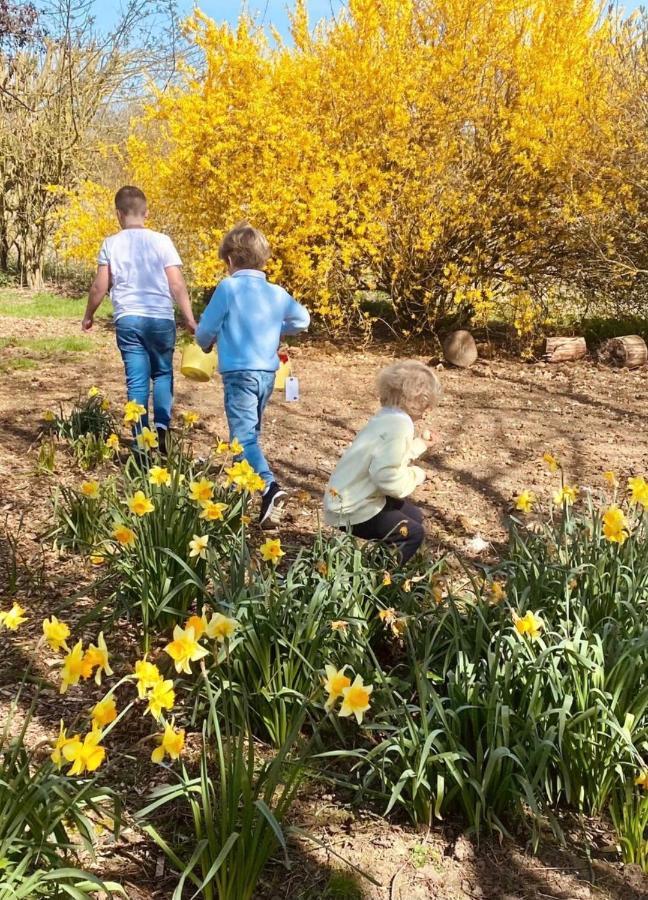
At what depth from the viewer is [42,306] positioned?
1130 centimetres

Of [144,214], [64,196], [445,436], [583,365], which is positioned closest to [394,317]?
[583,365]

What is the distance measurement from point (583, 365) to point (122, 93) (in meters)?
9.74

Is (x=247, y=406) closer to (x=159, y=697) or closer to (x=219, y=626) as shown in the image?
(x=219, y=626)

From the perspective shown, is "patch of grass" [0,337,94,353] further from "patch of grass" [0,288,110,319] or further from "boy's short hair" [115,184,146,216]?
"boy's short hair" [115,184,146,216]

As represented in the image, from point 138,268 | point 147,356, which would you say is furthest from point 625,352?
point 138,268

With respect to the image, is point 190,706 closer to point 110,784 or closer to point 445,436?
point 110,784

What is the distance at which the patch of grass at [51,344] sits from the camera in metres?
8.08

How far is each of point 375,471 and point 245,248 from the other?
4.82ft

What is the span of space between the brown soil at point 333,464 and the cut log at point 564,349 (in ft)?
0.58

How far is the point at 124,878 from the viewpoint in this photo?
1.66 m

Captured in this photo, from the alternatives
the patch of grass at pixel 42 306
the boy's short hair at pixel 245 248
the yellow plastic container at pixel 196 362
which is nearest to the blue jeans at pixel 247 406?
the boy's short hair at pixel 245 248

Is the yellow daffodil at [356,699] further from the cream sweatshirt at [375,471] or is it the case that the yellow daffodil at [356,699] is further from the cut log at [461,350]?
the cut log at [461,350]

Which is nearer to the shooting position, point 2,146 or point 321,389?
point 321,389

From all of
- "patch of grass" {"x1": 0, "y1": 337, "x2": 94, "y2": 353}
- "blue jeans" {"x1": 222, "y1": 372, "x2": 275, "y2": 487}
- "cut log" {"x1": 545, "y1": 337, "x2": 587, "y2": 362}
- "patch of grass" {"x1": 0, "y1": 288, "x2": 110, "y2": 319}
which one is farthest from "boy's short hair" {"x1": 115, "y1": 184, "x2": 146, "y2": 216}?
"patch of grass" {"x1": 0, "y1": 288, "x2": 110, "y2": 319}
